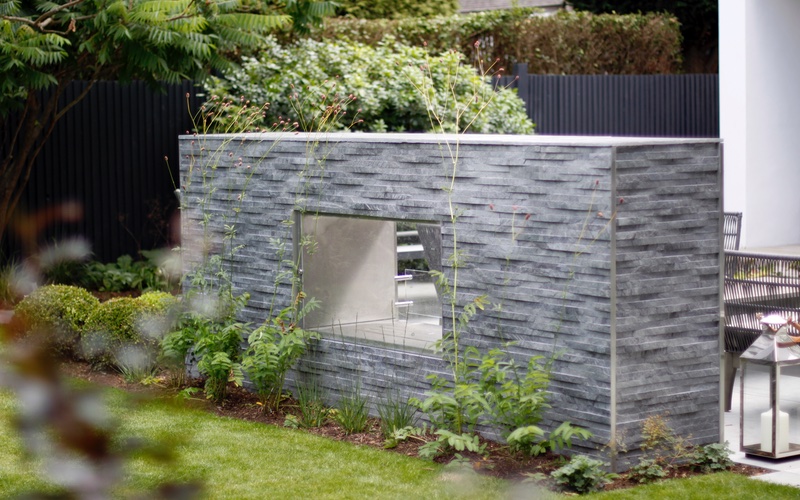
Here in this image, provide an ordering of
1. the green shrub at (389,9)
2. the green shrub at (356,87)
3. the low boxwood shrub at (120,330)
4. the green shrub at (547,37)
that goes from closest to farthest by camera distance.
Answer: the low boxwood shrub at (120,330)
the green shrub at (356,87)
the green shrub at (547,37)
the green shrub at (389,9)

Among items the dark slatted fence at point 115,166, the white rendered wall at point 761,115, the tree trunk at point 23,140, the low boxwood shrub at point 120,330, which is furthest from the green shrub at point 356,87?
the low boxwood shrub at point 120,330

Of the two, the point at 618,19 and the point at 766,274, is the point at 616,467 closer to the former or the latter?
the point at 766,274

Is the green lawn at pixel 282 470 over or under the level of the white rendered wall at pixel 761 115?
under

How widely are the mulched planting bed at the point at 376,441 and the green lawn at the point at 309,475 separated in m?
0.14

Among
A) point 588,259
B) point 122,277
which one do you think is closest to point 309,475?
point 588,259

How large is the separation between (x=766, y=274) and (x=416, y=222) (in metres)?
2.30

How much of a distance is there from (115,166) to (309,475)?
7.43 m

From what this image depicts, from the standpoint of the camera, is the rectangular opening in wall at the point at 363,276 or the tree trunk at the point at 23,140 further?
the tree trunk at the point at 23,140

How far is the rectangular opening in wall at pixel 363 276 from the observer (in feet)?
22.0

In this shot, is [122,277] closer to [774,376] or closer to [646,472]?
[646,472]

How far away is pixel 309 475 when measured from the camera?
18.4ft

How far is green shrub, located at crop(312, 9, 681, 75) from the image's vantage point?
621 inches

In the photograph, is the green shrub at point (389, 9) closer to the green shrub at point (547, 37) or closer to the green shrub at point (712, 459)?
the green shrub at point (547, 37)

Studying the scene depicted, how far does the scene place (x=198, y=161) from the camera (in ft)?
26.2
